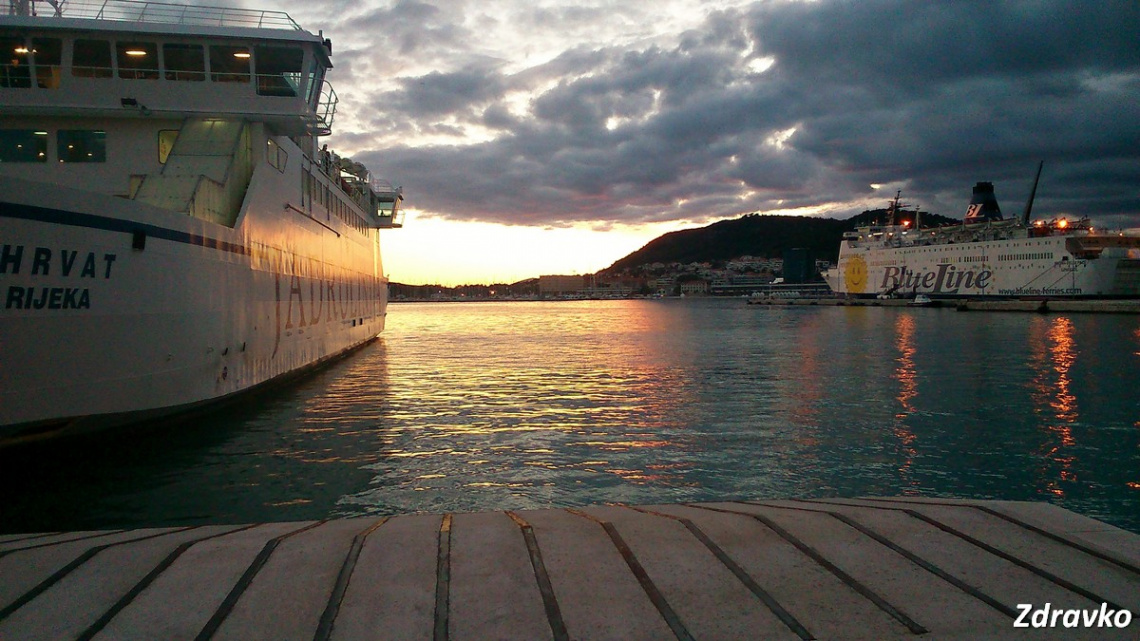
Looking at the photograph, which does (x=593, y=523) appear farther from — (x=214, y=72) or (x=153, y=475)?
(x=214, y=72)

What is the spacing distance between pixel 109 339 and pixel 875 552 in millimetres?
10515

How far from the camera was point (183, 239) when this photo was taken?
11.1 meters

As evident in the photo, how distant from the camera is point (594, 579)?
3.43m

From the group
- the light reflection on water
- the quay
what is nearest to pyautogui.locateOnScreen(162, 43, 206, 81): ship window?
the light reflection on water

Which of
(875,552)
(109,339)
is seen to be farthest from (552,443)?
(875,552)

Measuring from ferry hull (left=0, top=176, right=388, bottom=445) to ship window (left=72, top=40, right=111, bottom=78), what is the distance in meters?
4.98

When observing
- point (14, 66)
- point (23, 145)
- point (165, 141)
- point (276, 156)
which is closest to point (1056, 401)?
point (276, 156)

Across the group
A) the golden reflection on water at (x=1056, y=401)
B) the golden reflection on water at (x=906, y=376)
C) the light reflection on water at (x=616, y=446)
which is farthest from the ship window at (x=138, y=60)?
the golden reflection on water at (x=1056, y=401)

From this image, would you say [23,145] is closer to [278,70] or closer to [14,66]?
[14,66]

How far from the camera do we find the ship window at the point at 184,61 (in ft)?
51.7

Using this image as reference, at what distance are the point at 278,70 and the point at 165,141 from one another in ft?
11.4

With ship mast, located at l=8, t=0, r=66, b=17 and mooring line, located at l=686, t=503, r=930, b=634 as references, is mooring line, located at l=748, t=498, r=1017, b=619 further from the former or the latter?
ship mast, located at l=8, t=0, r=66, b=17

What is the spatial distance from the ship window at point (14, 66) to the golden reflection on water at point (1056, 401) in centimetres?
2188

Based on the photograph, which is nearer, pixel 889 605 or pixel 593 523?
pixel 889 605
